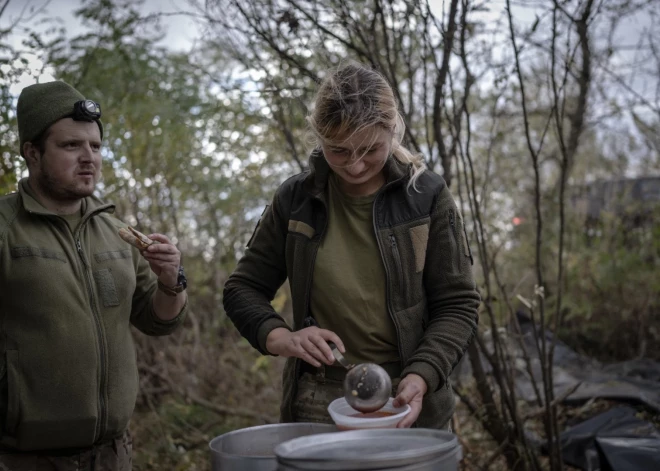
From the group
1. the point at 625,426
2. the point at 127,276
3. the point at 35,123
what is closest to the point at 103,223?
the point at 127,276

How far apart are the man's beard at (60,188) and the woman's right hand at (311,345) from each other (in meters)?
0.95

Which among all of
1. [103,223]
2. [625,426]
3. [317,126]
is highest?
[317,126]

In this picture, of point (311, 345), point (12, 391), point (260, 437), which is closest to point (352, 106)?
point (311, 345)

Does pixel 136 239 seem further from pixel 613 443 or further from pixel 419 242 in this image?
pixel 613 443

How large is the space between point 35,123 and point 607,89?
19.4 ft

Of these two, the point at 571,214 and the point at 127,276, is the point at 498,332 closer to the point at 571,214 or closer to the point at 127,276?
the point at 127,276

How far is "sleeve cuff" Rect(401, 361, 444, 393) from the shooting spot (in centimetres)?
203

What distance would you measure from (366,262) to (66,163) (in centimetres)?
112

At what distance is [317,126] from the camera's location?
219 cm

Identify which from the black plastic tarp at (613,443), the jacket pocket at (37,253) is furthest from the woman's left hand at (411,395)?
the black plastic tarp at (613,443)

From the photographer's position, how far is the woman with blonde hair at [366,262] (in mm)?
2164

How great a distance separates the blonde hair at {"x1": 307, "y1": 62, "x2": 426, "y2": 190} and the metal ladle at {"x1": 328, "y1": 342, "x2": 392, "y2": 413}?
70cm

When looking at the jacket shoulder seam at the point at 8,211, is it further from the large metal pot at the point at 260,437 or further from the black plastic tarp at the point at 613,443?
the black plastic tarp at the point at 613,443

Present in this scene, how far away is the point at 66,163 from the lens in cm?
256
